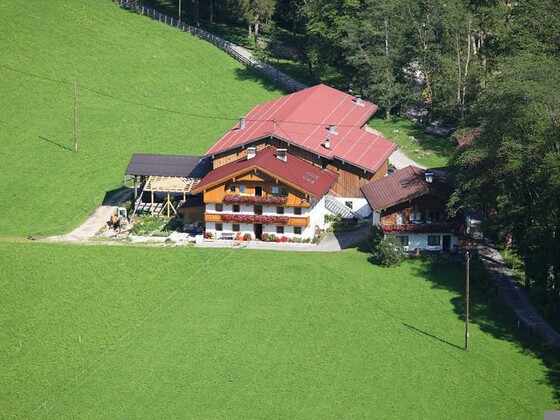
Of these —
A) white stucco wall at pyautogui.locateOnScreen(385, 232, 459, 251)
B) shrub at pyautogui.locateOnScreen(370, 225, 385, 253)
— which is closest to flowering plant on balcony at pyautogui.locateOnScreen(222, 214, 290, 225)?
shrub at pyautogui.locateOnScreen(370, 225, 385, 253)

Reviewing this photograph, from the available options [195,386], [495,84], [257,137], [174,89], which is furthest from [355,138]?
[195,386]

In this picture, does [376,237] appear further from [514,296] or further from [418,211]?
[514,296]

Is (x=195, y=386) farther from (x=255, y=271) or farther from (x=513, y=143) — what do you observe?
(x=513, y=143)

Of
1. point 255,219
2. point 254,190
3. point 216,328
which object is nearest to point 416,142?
point 254,190

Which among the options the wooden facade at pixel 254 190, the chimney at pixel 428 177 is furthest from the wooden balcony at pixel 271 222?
the chimney at pixel 428 177

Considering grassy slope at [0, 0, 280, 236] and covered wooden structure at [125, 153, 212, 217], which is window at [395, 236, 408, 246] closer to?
covered wooden structure at [125, 153, 212, 217]
